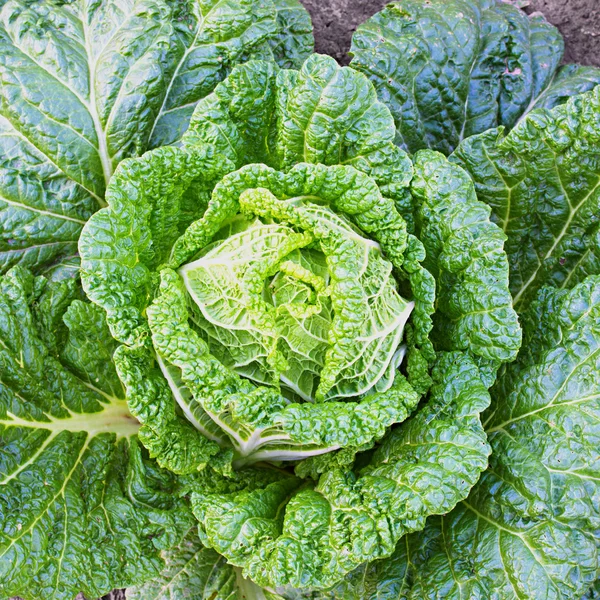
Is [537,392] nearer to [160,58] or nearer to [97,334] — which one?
[97,334]

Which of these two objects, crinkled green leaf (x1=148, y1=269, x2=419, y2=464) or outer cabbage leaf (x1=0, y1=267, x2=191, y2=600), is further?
outer cabbage leaf (x1=0, y1=267, x2=191, y2=600)

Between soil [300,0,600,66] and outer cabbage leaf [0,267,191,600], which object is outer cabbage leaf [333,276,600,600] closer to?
outer cabbage leaf [0,267,191,600]

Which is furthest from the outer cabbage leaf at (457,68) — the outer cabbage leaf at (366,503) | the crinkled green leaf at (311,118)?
the outer cabbage leaf at (366,503)

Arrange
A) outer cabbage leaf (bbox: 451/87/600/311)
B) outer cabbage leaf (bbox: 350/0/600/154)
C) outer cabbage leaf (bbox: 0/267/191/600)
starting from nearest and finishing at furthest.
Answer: outer cabbage leaf (bbox: 0/267/191/600) → outer cabbage leaf (bbox: 451/87/600/311) → outer cabbage leaf (bbox: 350/0/600/154)

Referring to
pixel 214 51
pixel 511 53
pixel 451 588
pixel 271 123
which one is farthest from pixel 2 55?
pixel 451 588

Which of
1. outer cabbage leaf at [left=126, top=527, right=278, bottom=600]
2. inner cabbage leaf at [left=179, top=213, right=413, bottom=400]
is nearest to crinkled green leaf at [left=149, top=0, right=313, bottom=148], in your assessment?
inner cabbage leaf at [left=179, top=213, right=413, bottom=400]

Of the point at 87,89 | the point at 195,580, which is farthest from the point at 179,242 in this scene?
the point at 195,580

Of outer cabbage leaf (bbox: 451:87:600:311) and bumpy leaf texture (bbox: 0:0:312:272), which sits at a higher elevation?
bumpy leaf texture (bbox: 0:0:312:272)

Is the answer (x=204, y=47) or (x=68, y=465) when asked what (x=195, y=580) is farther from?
(x=204, y=47)
